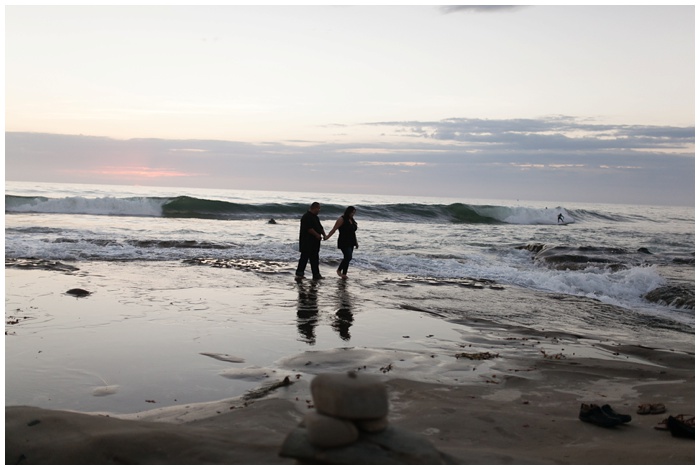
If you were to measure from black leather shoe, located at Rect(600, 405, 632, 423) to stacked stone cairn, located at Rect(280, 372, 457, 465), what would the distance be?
2129mm

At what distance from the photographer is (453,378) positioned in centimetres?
657

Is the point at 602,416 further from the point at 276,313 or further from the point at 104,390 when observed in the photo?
the point at 276,313

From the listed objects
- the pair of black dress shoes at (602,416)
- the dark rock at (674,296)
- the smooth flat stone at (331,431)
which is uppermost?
the smooth flat stone at (331,431)

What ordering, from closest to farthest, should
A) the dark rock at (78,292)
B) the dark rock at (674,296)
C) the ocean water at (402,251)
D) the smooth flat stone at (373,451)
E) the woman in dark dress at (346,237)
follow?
the smooth flat stone at (373,451), the dark rock at (78,292), the dark rock at (674,296), the ocean water at (402,251), the woman in dark dress at (346,237)

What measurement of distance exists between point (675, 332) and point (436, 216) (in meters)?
36.9

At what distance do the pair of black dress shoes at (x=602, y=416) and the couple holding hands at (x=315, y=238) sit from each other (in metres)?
9.68

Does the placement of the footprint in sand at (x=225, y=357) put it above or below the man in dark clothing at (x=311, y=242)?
below

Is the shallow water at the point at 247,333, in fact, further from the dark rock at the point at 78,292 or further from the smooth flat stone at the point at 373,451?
the smooth flat stone at the point at 373,451

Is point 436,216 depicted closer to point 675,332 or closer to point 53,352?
point 675,332

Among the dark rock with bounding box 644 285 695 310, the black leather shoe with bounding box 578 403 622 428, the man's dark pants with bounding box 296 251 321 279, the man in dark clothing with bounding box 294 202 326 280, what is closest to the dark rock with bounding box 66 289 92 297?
the man in dark clothing with bounding box 294 202 326 280

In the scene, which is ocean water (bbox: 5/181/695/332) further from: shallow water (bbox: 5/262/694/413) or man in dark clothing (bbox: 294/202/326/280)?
shallow water (bbox: 5/262/694/413)

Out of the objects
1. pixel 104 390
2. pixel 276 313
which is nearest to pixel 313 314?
pixel 276 313

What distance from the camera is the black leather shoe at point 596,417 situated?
5141mm

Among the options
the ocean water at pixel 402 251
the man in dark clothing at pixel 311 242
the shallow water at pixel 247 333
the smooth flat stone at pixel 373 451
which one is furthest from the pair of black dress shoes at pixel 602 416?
the man in dark clothing at pixel 311 242
